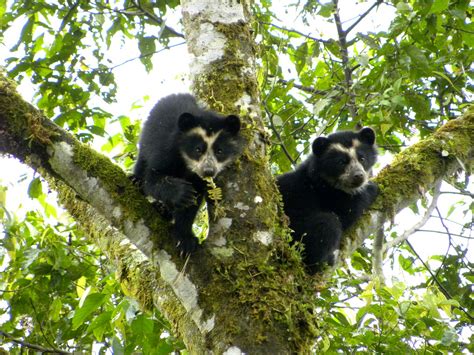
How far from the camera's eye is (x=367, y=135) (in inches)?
217

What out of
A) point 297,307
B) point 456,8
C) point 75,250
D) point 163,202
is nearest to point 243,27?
point 163,202

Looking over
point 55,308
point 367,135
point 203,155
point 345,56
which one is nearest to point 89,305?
point 55,308

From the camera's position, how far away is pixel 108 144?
6609 mm

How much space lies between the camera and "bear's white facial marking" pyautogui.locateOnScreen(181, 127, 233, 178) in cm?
419

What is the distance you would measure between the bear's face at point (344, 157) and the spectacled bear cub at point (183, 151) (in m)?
1.26

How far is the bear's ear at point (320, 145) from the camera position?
5367 mm

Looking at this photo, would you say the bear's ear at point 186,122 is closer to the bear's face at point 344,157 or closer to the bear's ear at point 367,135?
the bear's face at point 344,157

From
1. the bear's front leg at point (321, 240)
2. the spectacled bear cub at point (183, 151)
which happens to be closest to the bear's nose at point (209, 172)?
the spectacled bear cub at point (183, 151)

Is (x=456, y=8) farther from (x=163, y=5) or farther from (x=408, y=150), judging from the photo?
(x=163, y=5)

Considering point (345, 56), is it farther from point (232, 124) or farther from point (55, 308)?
point (55, 308)

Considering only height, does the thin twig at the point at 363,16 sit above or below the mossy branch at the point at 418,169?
above

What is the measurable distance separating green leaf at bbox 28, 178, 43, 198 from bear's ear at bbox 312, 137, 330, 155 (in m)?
2.56

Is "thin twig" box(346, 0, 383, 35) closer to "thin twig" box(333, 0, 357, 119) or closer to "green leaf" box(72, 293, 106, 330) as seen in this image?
"thin twig" box(333, 0, 357, 119)

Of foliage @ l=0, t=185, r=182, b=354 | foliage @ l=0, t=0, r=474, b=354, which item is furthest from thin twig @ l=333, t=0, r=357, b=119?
foliage @ l=0, t=185, r=182, b=354
